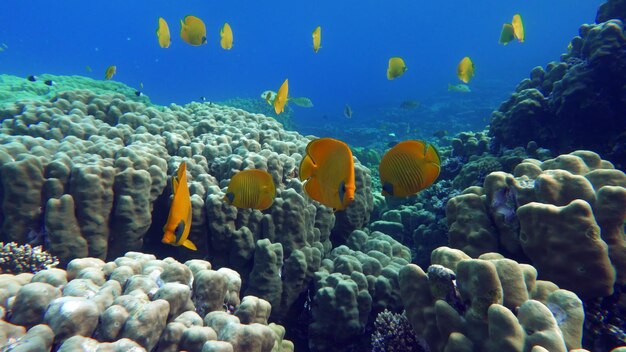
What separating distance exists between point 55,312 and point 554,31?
571ft

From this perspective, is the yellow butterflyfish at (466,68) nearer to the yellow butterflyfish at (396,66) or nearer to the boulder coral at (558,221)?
the yellow butterflyfish at (396,66)

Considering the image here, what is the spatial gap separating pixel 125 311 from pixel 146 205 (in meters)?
2.22

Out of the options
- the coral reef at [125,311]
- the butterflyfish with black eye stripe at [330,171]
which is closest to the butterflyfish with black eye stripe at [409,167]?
the butterflyfish with black eye stripe at [330,171]

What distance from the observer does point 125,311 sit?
2.38 m

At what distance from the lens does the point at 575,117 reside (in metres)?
6.46

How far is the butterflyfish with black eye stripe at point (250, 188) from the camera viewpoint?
2992 mm

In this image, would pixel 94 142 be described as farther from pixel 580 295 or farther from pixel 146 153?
pixel 580 295

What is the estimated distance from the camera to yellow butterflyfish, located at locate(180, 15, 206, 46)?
6058mm

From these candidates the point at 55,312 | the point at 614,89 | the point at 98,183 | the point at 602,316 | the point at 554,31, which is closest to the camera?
the point at 55,312

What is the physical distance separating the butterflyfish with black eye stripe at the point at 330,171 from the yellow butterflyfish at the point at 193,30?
496 cm

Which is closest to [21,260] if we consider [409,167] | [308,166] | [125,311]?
[125,311]

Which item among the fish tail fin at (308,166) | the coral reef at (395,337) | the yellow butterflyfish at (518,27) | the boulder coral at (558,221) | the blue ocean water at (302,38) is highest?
the blue ocean water at (302,38)

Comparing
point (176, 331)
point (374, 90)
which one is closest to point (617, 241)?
point (176, 331)

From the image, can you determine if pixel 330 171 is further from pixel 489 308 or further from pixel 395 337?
pixel 395 337
